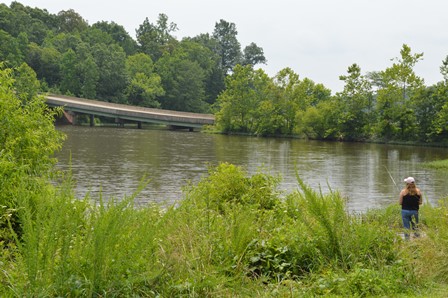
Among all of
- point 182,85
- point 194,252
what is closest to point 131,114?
point 182,85

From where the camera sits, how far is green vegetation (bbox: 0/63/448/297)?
193 inches

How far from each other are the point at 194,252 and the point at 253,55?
410ft

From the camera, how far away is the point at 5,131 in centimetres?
931

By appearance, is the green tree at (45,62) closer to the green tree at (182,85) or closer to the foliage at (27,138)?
the green tree at (182,85)

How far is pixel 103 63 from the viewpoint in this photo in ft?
273

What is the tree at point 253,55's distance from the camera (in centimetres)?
12838

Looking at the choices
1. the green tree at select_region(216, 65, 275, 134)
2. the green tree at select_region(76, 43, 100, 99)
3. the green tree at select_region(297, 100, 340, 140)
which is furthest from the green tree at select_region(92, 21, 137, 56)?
the green tree at select_region(297, 100, 340, 140)

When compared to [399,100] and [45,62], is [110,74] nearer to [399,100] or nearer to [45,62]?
[45,62]

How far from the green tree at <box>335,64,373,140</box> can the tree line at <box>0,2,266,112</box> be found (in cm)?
3649

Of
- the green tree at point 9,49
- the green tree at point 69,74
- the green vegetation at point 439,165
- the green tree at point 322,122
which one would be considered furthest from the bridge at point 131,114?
the green vegetation at point 439,165

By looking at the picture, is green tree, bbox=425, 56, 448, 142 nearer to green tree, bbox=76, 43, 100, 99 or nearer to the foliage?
the foliage

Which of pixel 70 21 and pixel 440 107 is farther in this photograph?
pixel 70 21

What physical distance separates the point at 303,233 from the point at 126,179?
16.0 m

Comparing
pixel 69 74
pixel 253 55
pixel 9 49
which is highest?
pixel 253 55
